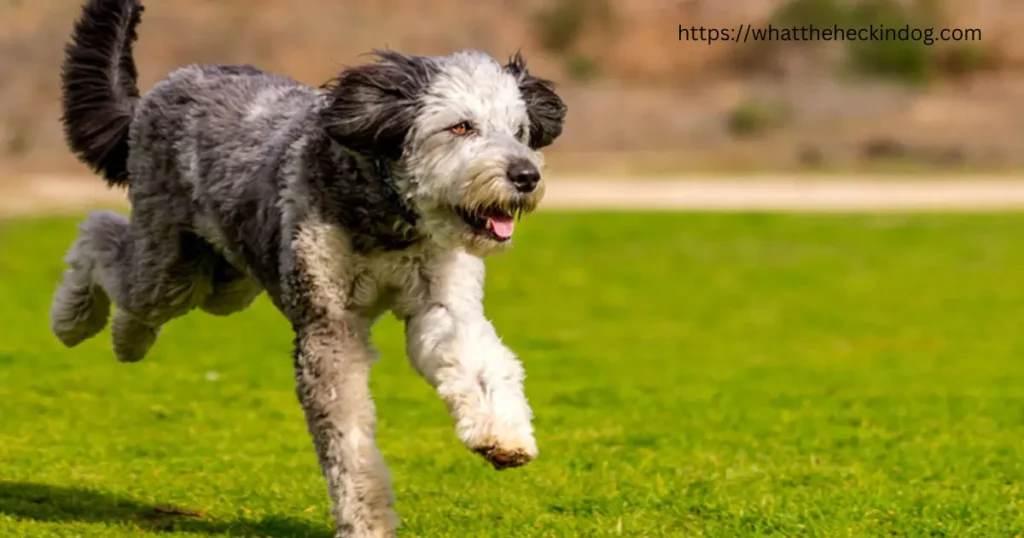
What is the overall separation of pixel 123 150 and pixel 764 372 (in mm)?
6725

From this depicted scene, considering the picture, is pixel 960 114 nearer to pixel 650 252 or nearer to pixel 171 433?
pixel 650 252

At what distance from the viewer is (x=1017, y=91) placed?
4250 centimetres

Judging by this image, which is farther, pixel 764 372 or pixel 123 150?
pixel 764 372

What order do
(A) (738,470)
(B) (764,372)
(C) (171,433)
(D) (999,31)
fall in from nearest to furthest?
1. (A) (738,470)
2. (C) (171,433)
3. (B) (764,372)
4. (D) (999,31)

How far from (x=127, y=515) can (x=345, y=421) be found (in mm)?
1639

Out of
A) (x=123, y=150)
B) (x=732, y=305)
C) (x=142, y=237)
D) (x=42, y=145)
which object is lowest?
(x=142, y=237)

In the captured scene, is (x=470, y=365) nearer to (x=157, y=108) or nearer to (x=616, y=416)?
(x=157, y=108)

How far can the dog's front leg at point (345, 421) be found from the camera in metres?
6.29

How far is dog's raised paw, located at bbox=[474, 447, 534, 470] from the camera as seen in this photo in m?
5.89

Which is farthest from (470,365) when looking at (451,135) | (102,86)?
(102,86)

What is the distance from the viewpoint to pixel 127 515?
7480mm

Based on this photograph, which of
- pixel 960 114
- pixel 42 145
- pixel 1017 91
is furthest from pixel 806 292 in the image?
pixel 1017 91

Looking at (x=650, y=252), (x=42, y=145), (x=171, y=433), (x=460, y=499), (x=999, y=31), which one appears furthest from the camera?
(x=999, y=31)

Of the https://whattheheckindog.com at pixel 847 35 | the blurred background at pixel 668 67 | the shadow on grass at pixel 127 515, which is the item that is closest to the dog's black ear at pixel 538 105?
the shadow on grass at pixel 127 515
